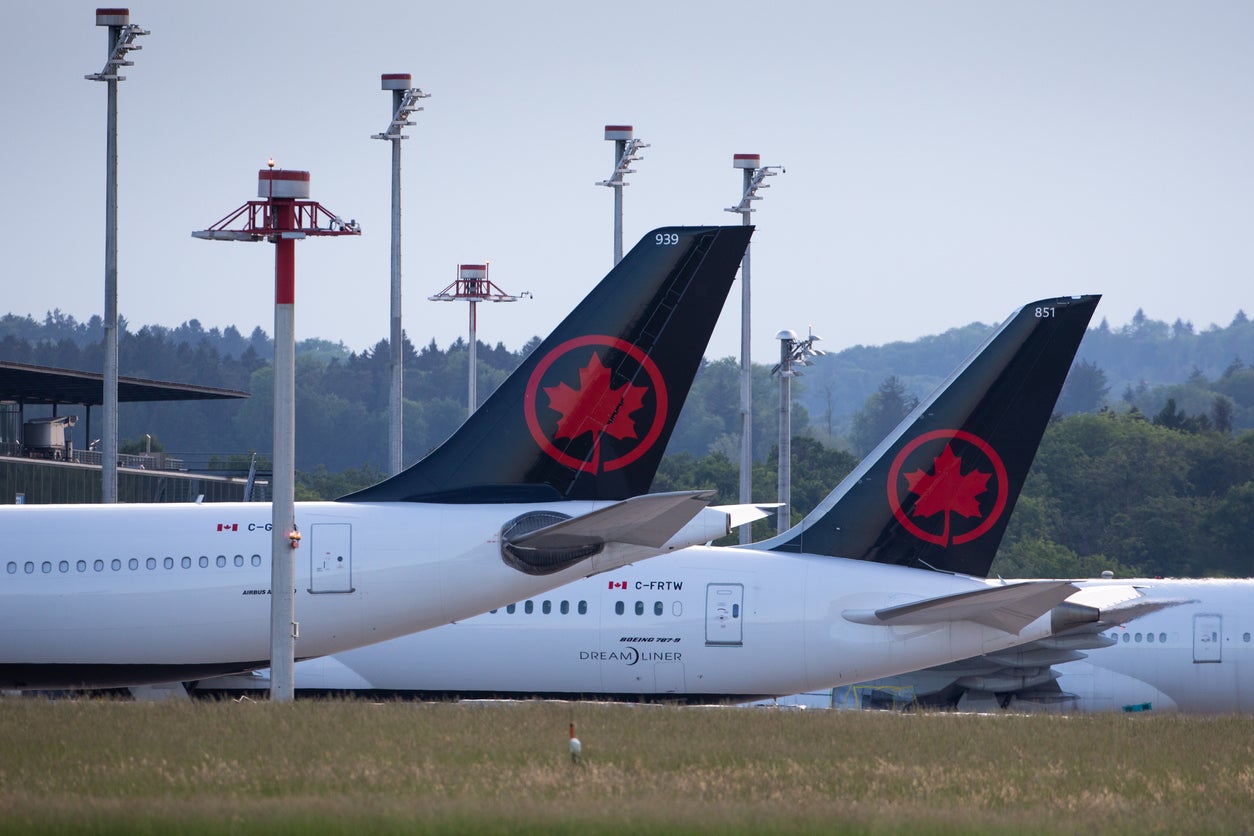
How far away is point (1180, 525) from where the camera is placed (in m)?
104

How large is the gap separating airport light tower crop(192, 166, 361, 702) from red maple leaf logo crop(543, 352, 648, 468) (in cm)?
367

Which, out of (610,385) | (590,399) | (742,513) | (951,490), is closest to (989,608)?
(951,490)

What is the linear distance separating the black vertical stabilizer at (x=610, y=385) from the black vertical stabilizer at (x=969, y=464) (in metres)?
5.28

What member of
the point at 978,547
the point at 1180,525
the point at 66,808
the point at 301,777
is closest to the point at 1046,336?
the point at 978,547

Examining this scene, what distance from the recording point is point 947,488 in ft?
92.2

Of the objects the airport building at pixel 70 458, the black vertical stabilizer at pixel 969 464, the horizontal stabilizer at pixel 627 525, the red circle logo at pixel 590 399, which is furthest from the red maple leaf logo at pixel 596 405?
the airport building at pixel 70 458

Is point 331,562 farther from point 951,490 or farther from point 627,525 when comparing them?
point 951,490

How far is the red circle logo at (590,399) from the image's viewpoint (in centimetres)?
2381

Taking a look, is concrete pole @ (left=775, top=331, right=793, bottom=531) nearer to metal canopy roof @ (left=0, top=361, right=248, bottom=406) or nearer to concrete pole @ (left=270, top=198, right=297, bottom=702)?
metal canopy roof @ (left=0, top=361, right=248, bottom=406)

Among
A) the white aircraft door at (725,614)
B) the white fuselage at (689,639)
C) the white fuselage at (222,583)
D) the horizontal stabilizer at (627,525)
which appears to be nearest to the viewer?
the horizontal stabilizer at (627,525)

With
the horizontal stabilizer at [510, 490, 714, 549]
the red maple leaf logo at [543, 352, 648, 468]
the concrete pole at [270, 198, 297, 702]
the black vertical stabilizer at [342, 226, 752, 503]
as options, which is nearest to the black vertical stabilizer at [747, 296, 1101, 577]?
the black vertical stabilizer at [342, 226, 752, 503]

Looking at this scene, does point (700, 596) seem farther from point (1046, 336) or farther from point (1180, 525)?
point (1180, 525)

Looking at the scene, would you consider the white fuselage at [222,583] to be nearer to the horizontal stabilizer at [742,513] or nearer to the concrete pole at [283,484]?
the concrete pole at [283,484]

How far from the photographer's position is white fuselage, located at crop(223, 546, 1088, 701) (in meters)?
27.0
